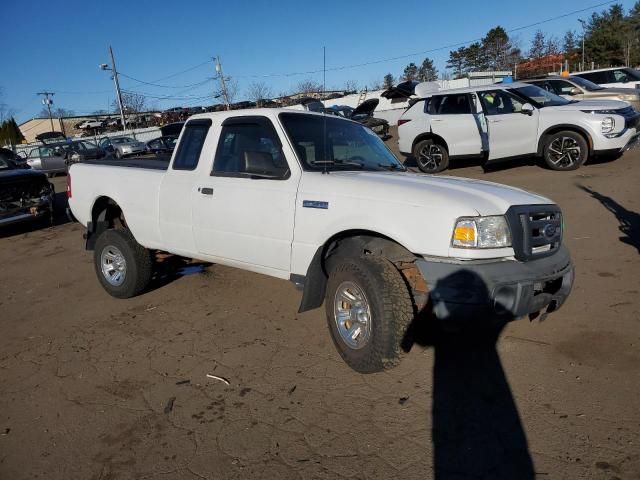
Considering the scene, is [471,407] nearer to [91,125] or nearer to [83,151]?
[83,151]

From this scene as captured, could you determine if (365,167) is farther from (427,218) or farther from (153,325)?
(153,325)

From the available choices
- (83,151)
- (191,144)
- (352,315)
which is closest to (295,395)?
(352,315)

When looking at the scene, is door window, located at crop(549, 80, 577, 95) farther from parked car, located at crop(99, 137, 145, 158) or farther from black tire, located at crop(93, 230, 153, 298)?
parked car, located at crop(99, 137, 145, 158)

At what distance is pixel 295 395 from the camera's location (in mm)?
3283

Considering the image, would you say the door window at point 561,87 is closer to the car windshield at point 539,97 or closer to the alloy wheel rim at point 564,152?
the car windshield at point 539,97

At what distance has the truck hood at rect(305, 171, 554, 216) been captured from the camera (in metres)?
3.18

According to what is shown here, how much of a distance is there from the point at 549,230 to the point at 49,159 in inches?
916

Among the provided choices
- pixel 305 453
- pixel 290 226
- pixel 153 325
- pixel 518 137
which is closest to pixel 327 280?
pixel 290 226

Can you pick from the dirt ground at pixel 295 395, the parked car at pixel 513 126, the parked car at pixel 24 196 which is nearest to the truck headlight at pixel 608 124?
the parked car at pixel 513 126

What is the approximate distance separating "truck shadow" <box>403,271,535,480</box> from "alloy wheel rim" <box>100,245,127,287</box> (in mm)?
3189

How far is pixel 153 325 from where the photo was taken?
4.60 meters

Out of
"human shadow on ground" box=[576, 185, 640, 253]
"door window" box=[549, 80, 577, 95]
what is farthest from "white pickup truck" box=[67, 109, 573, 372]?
"door window" box=[549, 80, 577, 95]

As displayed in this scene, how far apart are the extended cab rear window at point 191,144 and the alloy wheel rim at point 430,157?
8.14 meters

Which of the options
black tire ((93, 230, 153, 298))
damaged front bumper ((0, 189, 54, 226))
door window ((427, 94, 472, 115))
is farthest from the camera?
door window ((427, 94, 472, 115))
